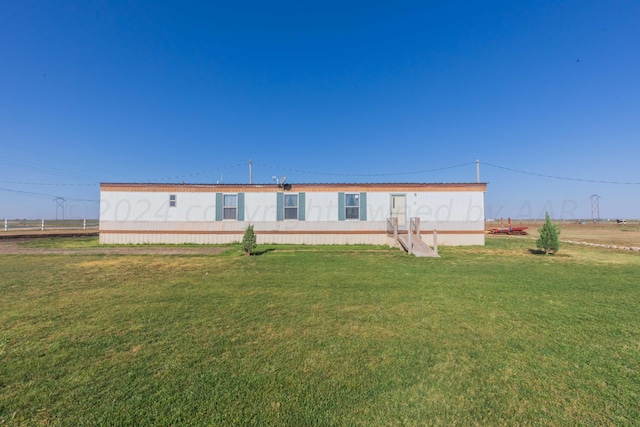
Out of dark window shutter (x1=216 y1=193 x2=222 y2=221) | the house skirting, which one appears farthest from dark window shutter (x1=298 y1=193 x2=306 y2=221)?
dark window shutter (x1=216 y1=193 x2=222 y2=221)

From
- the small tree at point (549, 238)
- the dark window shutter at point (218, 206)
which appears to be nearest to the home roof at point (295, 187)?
the dark window shutter at point (218, 206)

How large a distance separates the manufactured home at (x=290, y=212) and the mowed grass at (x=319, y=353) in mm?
8483

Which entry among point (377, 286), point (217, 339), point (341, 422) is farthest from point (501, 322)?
point (217, 339)

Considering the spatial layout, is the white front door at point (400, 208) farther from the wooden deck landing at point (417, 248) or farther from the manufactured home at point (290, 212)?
the wooden deck landing at point (417, 248)

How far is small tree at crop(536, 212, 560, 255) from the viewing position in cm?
1073

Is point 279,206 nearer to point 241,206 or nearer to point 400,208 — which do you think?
point 241,206

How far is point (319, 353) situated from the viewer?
3.06 metres

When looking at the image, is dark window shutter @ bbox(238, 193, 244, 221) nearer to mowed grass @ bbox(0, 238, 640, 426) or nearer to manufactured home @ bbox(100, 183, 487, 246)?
manufactured home @ bbox(100, 183, 487, 246)

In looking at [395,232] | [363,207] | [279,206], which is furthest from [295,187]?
[395,232]

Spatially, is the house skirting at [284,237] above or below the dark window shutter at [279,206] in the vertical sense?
below

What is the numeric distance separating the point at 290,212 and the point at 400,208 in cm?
560

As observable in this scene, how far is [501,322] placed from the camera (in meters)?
3.99

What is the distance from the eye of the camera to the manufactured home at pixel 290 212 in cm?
1473

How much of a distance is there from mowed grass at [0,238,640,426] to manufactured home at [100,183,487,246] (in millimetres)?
8483
